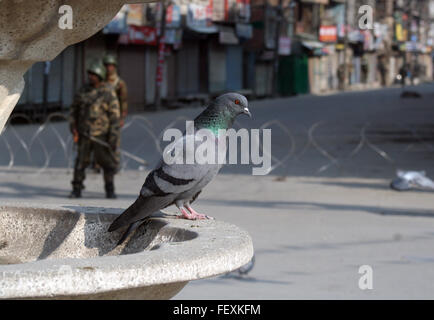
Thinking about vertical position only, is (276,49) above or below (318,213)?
below

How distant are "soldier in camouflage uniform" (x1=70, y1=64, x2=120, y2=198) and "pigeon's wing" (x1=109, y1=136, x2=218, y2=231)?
24.1 feet

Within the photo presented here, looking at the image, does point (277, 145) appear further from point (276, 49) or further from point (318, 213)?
point (276, 49)

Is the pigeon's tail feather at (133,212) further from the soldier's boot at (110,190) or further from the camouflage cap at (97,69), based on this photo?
the soldier's boot at (110,190)

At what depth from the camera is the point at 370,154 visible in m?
17.7

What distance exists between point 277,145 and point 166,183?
1567cm

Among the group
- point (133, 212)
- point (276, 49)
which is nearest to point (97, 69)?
point (133, 212)

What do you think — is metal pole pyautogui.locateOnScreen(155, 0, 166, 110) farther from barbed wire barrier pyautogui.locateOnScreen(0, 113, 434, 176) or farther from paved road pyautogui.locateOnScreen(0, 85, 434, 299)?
paved road pyautogui.locateOnScreen(0, 85, 434, 299)

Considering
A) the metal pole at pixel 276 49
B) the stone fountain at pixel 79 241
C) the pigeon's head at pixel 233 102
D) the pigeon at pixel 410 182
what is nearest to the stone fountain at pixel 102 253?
the stone fountain at pixel 79 241

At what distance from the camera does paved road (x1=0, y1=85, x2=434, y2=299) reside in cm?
676

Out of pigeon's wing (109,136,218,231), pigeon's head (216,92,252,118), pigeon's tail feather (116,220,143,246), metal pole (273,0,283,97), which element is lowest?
metal pole (273,0,283,97)

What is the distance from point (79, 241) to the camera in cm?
414

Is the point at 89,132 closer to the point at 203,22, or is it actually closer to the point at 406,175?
the point at 406,175

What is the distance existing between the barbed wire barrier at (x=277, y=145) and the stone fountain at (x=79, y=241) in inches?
393

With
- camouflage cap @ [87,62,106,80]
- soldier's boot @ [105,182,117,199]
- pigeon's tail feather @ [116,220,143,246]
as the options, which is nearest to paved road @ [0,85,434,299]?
soldier's boot @ [105,182,117,199]
